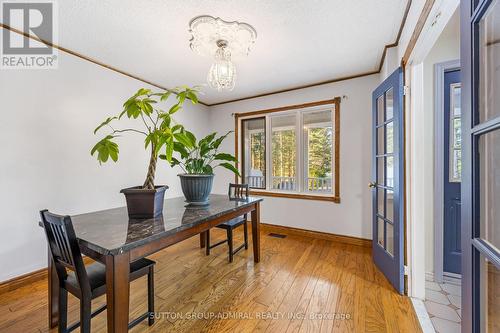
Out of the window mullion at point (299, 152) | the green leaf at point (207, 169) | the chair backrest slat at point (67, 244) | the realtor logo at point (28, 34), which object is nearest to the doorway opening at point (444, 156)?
the window mullion at point (299, 152)

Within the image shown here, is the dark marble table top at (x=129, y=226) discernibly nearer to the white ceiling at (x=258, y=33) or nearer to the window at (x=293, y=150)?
the white ceiling at (x=258, y=33)

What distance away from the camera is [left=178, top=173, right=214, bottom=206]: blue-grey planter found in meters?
Result: 1.93

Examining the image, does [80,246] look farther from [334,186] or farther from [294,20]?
[334,186]

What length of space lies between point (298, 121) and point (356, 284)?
95.5 inches

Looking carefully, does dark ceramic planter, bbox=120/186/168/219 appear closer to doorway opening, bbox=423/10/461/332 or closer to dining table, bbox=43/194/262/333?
dining table, bbox=43/194/262/333

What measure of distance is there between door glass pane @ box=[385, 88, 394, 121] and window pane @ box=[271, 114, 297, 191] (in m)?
1.59

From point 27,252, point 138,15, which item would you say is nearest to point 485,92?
point 138,15

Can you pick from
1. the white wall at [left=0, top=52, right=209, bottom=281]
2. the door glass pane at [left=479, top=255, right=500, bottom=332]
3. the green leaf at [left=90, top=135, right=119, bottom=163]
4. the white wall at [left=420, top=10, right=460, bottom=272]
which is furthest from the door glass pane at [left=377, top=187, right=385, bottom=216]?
the white wall at [left=0, top=52, right=209, bottom=281]

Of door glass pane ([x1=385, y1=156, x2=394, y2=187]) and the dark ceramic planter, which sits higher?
door glass pane ([x1=385, y1=156, x2=394, y2=187])

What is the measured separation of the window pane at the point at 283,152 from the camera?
3713 millimetres

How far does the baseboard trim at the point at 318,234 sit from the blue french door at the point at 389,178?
21.8 inches

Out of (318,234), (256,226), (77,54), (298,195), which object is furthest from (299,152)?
(77,54)

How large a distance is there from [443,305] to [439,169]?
1213 mm

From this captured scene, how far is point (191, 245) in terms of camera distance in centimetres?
308
